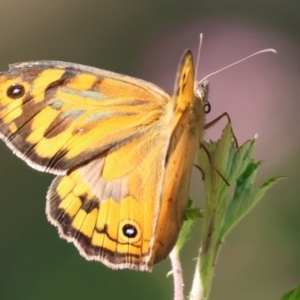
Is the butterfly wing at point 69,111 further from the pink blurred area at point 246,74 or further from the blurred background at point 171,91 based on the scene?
the pink blurred area at point 246,74

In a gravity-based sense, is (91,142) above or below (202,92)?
below

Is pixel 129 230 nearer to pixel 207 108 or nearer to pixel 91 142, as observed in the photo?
pixel 91 142

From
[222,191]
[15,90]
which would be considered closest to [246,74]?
[15,90]

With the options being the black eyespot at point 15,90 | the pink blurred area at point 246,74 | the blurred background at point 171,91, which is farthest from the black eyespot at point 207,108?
the pink blurred area at point 246,74

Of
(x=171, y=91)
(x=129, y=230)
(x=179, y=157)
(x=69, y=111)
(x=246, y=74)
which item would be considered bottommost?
(x=129, y=230)

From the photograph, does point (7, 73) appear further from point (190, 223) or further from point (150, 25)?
point (150, 25)

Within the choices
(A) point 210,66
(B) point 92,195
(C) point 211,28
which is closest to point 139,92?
(B) point 92,195
